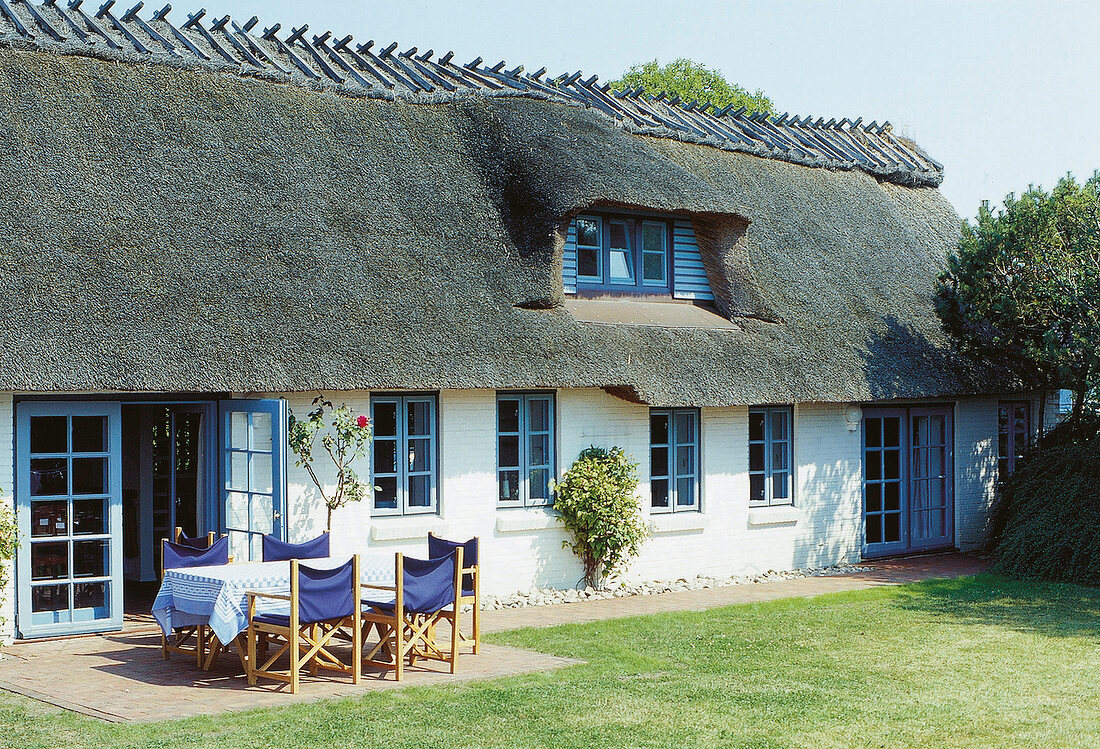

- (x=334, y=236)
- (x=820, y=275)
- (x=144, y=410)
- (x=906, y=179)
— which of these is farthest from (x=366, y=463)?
(x=906, y=179)

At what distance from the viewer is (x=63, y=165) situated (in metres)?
12.1

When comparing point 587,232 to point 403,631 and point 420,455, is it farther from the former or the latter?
point 403,631

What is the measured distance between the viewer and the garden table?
9227mm

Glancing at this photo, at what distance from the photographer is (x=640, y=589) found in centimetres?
1423

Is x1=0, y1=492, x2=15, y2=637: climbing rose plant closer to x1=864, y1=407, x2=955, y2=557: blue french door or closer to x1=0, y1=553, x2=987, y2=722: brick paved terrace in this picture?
x1=0, y1=553, x2=987, y2=722: brick paved terrace

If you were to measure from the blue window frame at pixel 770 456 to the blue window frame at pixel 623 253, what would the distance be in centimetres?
197

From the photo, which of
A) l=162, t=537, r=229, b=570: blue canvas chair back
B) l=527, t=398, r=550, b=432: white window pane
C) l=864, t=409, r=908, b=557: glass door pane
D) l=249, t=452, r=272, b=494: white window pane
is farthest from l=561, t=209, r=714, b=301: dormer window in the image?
l=162, t=537, r=229, b=570: blue canvas chair back

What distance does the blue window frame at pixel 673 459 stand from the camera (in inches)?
583

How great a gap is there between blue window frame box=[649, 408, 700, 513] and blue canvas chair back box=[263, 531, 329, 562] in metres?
4.76

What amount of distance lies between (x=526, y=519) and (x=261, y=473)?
9.81 feet

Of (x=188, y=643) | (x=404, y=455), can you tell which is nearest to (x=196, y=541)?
(x=188, y=643)

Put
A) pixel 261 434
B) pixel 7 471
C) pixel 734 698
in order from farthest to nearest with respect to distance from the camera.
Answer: pixel 261 434
pixel 7 471
pixel 734 698

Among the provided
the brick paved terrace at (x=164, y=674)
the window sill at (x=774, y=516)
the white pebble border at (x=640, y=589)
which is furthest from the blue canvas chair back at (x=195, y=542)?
the window sill at (x=774, y=516)

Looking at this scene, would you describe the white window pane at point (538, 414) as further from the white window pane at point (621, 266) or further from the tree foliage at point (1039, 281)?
the tree foliage at point (1039, 281)
